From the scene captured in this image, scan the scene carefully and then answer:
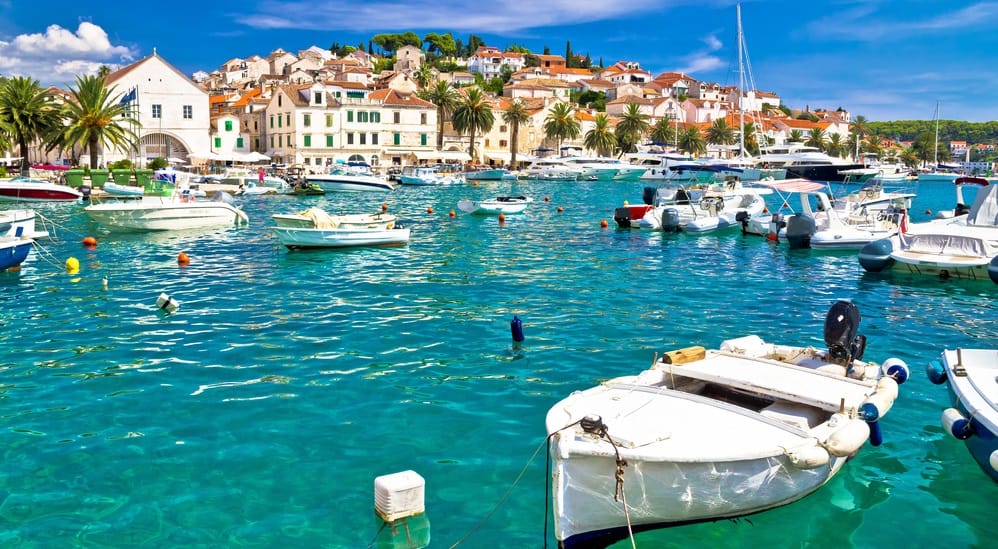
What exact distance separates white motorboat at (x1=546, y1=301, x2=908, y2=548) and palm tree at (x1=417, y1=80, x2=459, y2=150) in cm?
10105

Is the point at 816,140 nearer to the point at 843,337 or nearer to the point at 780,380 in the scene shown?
the point at 843,337

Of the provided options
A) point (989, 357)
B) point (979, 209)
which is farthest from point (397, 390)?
point (979, 209)

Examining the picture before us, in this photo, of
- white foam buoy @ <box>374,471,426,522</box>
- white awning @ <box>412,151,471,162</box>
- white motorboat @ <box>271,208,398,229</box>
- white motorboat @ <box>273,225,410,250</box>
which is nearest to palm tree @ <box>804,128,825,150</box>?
white awning @ <box>412,151,471,162</box>

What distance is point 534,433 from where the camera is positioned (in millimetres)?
10344

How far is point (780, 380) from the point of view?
9.02m

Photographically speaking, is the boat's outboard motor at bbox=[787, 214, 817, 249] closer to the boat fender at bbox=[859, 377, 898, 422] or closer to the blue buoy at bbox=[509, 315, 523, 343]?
the blue buoy at bbox=[509, 315, 523, 343]

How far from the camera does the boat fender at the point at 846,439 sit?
729 cm

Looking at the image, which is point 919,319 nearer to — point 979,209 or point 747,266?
point 747,266

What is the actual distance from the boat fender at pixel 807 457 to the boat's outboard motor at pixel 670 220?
29429 millimetres

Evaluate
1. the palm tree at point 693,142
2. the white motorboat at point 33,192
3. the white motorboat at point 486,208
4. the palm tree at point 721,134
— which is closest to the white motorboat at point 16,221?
the white motorboat at point 486,208

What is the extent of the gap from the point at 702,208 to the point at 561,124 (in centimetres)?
8016

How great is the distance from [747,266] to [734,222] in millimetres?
11598

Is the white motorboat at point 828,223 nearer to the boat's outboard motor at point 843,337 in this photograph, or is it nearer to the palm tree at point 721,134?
the boat's outboard motor at point 843,337

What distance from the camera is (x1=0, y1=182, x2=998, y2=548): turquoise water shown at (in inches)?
317
